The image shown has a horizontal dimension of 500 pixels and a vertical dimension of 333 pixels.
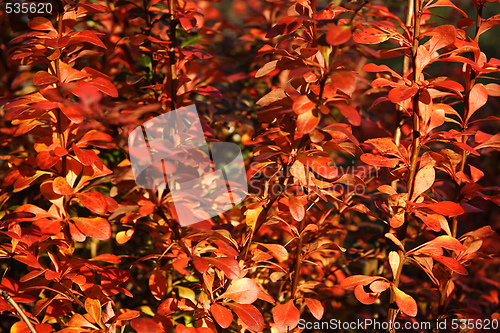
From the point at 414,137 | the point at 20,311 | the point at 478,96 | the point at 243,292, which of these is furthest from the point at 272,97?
the point at 20,311

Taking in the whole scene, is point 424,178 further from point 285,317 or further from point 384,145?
point 285,317

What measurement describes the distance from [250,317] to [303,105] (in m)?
0.52

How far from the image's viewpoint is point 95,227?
3.57 ft

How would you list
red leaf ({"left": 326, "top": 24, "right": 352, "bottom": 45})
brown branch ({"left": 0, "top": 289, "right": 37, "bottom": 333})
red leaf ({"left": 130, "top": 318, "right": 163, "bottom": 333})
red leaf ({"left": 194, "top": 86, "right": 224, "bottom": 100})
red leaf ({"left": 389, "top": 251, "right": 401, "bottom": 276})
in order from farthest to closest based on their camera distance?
red leaf ({"left": 194, "top": 86, "right": 224, "bottom": 100})
red leaf ({"left": 389, "top": 251, "right": 401, "bottom": 276})
brown branch ({"left": 0, "top": 289, "right": 37, "bottom": 333})
red leaf ({"left": 130, "top": 318, "right": 163, "bottom": 333})
red leaf ({"left": 326, "top": 24, "right": 352, "bottom": 45})

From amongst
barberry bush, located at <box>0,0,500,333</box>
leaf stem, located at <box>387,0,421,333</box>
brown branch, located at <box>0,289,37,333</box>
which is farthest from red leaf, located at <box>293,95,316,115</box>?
brown branch, located at <box>0,289,37,333</box>

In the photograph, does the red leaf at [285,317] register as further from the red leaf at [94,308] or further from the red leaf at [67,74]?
the red leaf at [67,74]

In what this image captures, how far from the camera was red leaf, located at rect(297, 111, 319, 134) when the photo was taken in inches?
33.8

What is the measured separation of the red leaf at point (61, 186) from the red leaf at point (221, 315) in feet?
1.57

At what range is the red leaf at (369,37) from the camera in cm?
105

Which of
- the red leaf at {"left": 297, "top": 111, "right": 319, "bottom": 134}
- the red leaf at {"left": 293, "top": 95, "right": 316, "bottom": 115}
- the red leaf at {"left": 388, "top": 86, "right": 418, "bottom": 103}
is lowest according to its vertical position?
the red leaf at {"left": 297, "top": 111, "right": 319, "bottom": 134}

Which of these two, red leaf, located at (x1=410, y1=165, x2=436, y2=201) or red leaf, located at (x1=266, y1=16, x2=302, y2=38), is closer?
red leaf, located at (x1=266, y1=16, x2=302, y2=38)

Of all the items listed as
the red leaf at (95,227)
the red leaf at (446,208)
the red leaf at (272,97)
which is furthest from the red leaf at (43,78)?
the red leaf at (446,208)

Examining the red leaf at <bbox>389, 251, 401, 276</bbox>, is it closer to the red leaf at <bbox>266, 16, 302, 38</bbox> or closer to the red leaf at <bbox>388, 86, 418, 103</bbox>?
the red leaf at <bbox>388, 86, 418, 103</bbox>

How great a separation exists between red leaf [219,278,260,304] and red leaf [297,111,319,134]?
1.40 feet
